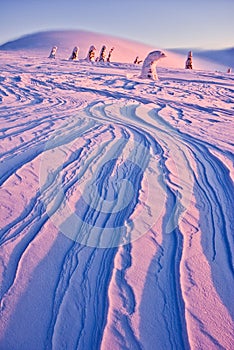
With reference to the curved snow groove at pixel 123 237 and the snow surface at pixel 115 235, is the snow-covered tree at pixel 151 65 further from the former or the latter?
the snow surface at pixel 115 235

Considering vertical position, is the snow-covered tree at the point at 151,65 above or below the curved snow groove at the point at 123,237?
above

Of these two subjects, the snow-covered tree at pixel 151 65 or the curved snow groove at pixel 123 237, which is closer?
the curved snow groove at pixel 123 237

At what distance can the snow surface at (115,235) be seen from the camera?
2264 mm

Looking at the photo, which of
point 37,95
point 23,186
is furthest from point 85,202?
point 37,95

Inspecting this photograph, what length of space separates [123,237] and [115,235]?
0.25ft

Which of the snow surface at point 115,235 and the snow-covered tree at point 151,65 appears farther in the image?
the snow-covered tree at point 151,65

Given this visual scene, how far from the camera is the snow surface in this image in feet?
7.43

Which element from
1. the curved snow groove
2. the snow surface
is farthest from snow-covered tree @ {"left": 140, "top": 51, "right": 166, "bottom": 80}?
the snow surface

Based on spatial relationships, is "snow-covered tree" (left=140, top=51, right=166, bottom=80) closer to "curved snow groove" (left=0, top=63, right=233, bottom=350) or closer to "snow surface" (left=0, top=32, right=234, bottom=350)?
"curved snow groove" (left=0, top=63, right=233, bottom=350)

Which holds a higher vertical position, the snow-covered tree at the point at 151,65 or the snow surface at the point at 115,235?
the snow-covered tree at the point at 151,65

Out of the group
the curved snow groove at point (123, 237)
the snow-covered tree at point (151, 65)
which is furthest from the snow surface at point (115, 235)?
the snow-covered tree at point (151, 65)

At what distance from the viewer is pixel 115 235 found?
122 inches

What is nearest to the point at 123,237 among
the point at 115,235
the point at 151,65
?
the point at 115,235

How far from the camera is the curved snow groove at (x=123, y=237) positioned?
2.26 metres
